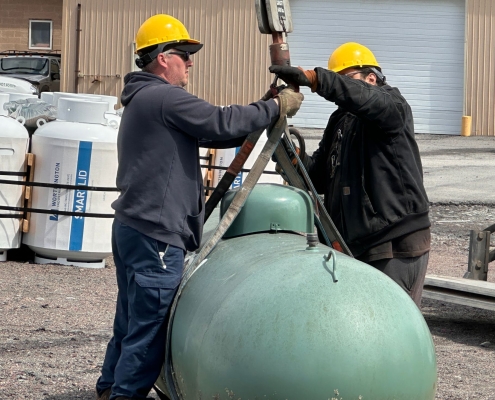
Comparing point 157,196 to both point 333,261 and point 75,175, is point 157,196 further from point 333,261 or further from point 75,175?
point 75,175

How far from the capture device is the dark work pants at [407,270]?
444cm

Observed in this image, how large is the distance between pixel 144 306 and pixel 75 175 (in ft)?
14.4

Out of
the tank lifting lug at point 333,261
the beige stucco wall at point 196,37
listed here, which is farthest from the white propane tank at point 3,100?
the beige stucco wall at point 196,37

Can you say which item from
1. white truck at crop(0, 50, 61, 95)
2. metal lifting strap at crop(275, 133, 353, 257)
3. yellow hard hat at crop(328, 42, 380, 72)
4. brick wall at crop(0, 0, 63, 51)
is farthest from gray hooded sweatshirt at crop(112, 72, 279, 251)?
brick wall at crop(0, 0, 63, 51)

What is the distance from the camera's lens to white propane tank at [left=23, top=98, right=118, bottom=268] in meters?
7.86

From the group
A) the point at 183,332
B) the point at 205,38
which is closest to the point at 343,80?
the point at 183,332

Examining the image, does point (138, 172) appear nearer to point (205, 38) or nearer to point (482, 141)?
point (482, 141)

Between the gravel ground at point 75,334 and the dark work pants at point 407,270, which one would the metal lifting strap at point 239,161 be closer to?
the dark work pants at point 407,270

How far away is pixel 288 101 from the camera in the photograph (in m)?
3.84

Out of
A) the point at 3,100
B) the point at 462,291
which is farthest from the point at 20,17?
the point at 462,291

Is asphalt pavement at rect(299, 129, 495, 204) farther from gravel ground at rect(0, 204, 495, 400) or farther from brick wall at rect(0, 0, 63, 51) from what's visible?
brick wall at rect(0, 0, 63, 51)

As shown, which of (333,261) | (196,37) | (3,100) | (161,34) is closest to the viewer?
(333,261)

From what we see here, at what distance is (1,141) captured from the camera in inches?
314

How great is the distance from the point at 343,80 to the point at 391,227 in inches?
29.6
